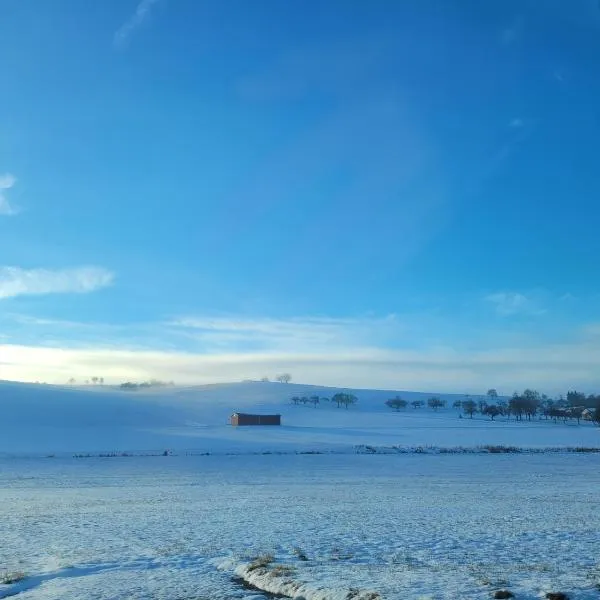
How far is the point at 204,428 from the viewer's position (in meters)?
101

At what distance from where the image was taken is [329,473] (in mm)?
38844

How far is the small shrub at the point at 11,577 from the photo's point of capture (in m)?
11.7

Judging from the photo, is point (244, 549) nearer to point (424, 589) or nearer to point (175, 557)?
point (175, 557)

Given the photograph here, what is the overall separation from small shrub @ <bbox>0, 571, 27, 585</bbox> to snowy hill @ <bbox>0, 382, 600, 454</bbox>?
51.1 meters

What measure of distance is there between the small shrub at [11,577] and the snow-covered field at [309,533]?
0.18 m

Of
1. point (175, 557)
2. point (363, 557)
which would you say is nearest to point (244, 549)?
point (175, 557)

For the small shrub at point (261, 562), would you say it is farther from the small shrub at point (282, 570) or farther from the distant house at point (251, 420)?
the distant house at point (251, 420)

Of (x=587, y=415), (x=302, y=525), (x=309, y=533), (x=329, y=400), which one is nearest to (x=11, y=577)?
(x=309, y=533)

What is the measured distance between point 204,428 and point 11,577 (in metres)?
90.3

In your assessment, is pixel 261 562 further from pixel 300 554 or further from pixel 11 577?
pixel 11 577

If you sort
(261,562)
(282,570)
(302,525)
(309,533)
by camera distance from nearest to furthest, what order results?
(282,570) → (261,562) → (309,533) → (302,525)

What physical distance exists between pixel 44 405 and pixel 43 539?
366 feet

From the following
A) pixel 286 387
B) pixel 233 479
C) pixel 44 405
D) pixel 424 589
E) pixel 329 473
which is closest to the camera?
pixel 424 589

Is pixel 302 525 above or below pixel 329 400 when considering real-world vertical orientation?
below
